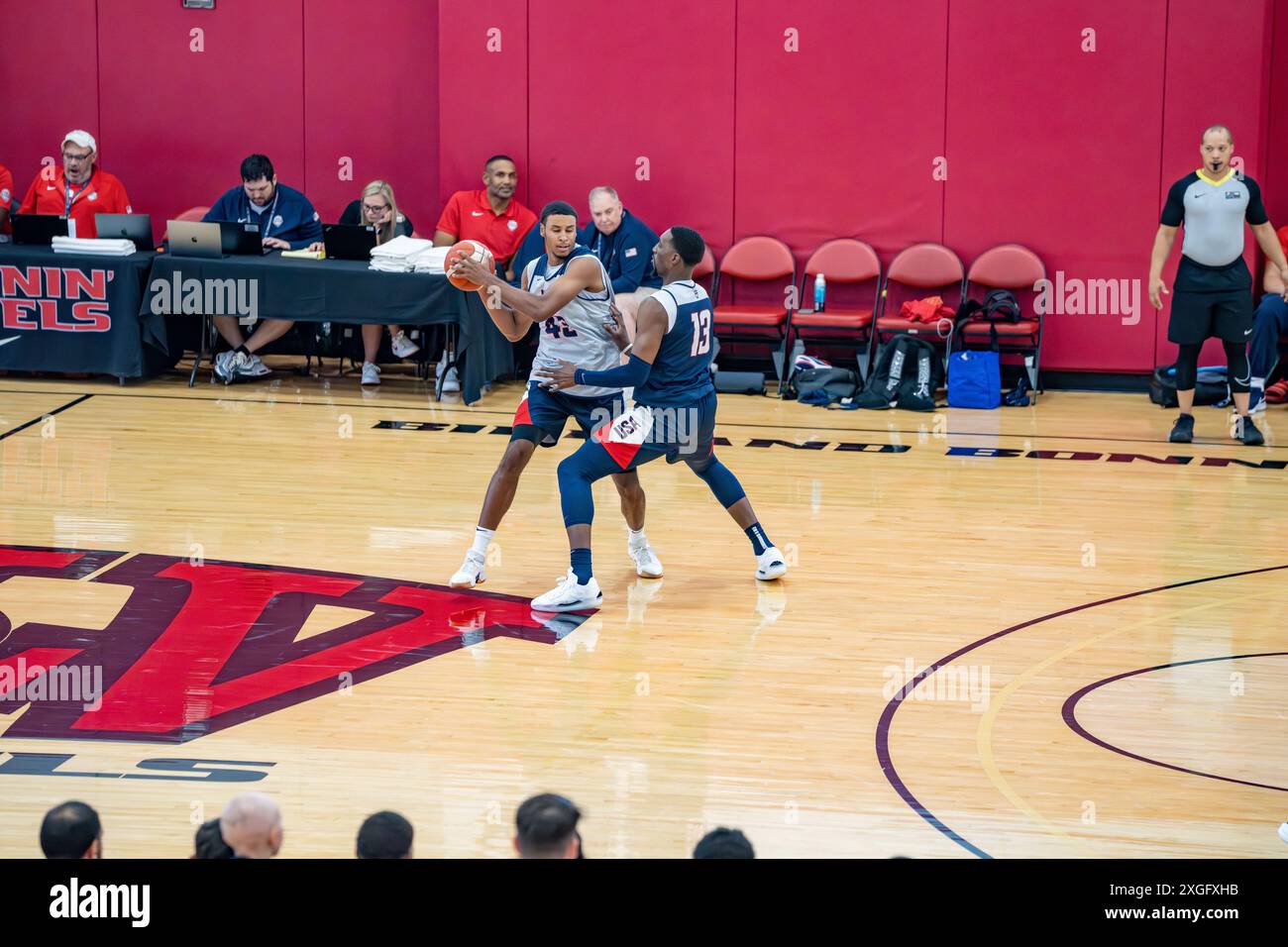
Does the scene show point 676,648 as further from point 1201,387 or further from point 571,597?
point 1201,387

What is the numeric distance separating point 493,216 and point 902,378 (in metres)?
3.60

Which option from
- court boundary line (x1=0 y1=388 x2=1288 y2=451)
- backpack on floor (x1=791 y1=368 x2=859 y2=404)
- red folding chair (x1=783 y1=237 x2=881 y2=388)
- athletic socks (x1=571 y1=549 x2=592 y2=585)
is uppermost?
red folding chair (x1=783 y1=237 x2=881 y2=388)

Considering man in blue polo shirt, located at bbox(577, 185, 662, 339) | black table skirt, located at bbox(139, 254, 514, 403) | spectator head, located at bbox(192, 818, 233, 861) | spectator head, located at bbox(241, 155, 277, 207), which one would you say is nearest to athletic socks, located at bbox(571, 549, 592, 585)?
spectator head, located at bbox(192, 818, 233, 861)

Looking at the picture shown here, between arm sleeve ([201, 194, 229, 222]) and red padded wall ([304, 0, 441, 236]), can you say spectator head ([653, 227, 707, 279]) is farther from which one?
red padded wall ([304, 0, 441, 236])

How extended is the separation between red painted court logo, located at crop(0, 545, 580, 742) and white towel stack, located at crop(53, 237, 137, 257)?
16.4 ft

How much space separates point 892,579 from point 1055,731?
6.71 ft

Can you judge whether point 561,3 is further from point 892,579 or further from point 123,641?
point 123,641

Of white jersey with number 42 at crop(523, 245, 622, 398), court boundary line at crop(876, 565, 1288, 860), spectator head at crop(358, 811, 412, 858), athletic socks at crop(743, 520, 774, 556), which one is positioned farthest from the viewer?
athletic socks at crop(743, 520, 774, 556)

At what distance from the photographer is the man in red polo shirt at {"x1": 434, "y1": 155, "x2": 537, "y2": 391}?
1284cm

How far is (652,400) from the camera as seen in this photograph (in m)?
7.03

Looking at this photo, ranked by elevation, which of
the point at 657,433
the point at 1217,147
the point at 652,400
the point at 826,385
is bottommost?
the point at 826,385

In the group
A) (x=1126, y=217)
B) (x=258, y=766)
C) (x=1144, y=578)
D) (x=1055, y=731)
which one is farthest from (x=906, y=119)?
(x=258, y=766)

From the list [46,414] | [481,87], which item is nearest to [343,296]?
[46,414]

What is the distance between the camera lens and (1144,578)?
25.2 feet
